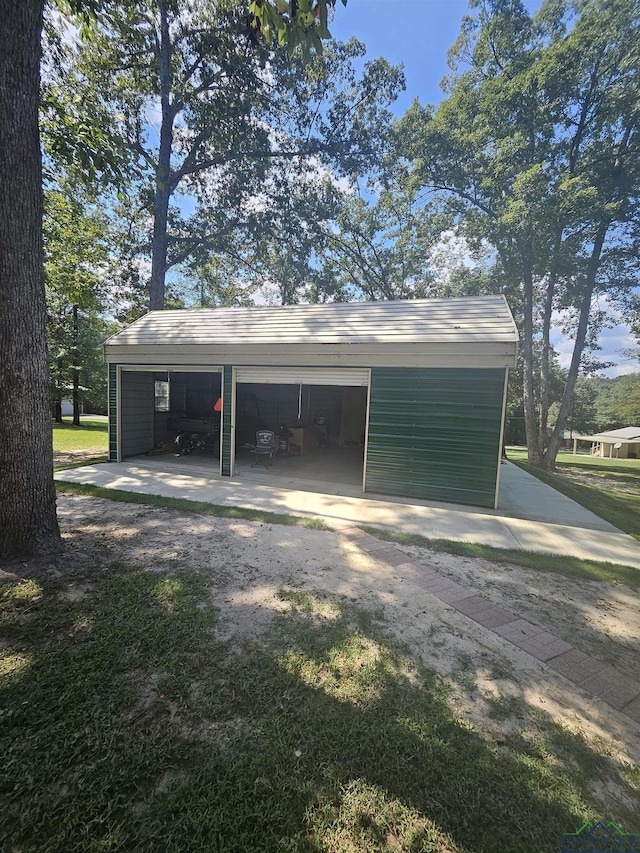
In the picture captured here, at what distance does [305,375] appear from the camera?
294 inches

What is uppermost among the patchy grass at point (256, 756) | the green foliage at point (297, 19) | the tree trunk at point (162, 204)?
the tree trunk at point (162, 204)

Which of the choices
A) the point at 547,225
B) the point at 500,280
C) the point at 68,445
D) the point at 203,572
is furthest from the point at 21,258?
the point at 500,280

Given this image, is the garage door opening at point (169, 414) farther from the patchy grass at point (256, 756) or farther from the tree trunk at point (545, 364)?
the tree trunk at point (545, 364)

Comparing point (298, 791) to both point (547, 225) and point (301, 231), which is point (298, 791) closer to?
point (547, 225)

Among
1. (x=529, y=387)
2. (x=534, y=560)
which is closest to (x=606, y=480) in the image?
(x=529, y=387)

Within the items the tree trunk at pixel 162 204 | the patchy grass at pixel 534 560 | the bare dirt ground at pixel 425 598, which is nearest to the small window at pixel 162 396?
the bare dirt ground at pixel 425 598

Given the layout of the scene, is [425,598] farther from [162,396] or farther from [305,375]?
[162,396]

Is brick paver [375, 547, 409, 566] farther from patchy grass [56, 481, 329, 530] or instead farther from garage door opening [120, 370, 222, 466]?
garage door opening [120, 370, 222, 466]

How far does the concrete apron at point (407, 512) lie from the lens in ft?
16.2

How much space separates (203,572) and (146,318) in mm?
9297

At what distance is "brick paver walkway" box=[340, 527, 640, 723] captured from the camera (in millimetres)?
2340

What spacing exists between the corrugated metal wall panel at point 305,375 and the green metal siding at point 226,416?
219 mm

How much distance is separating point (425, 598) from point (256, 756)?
2.11 m

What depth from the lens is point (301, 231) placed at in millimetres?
18375
